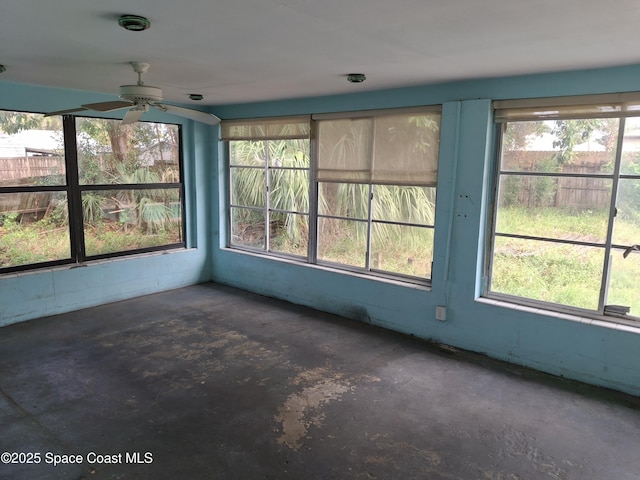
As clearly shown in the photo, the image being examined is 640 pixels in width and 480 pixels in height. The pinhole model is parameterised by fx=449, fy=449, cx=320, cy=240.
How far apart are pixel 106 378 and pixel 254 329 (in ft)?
4.94

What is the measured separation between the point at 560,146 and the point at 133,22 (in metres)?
3.24

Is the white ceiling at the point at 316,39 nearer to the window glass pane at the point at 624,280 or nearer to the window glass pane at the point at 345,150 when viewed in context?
the window glass pane at the point at 345,150

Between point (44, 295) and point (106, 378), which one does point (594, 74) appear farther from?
point (44, 295)

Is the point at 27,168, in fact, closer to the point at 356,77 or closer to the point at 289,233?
the point at 289,233

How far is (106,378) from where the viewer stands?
11.7ft

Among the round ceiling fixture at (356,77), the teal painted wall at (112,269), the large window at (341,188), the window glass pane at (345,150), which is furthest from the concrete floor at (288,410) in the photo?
the round ceiling fixture at (356,77)

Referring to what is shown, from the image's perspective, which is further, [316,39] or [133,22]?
[316,39]

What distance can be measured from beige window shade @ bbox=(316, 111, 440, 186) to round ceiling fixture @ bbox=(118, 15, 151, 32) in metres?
2.70

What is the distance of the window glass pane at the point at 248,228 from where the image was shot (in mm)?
6016

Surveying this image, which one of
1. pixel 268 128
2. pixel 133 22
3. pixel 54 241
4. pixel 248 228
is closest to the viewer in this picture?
pixel 133 22

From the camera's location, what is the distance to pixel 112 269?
544 centimetres

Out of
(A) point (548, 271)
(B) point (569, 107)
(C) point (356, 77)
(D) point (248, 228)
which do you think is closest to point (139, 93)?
(C) point (356, 77)

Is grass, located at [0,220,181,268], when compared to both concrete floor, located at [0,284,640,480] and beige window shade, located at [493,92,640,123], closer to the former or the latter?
concrete floor, located at [0,284,640,480]

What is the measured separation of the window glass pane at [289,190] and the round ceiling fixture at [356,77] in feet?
5.52
